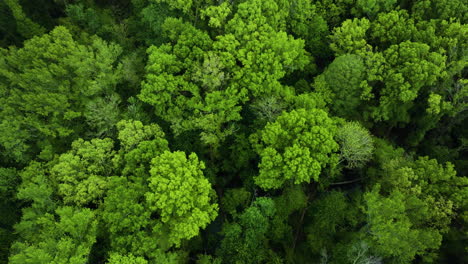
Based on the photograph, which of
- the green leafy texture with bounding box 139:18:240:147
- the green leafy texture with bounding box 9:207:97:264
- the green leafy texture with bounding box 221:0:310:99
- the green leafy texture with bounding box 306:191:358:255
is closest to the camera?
the green leafy texture with bounding box 9:207:97:264

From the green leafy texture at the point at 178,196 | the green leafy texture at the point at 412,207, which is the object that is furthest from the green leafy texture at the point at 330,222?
the green leafy texture at the point at 178,196

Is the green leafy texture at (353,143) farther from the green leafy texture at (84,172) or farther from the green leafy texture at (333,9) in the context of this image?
the green leafy texture at (84,172)

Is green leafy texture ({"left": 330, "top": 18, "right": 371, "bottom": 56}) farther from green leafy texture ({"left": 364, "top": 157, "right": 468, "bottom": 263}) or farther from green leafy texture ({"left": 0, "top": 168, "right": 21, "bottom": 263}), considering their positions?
green leafy texture ({"left": 0, "top": 168, "right": 21, "bottom": 263})

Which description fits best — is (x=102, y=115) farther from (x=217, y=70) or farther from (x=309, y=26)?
(x=309, y=26)

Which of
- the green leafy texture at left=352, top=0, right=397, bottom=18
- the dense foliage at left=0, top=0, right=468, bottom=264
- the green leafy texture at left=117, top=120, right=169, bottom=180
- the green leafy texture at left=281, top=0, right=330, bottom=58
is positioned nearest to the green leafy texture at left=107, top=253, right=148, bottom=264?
the dense foliage at left=0, top=0, right=468, bottom=264

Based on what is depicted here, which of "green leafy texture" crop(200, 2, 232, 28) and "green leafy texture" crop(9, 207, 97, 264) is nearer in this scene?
"green leafy texture" crop(9, 207, 97, 264)

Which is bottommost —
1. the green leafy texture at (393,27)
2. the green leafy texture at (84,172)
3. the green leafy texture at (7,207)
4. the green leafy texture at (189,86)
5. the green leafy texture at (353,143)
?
the green leafy texture at (7,207)

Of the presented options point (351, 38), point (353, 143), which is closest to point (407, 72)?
point (351, 38)
